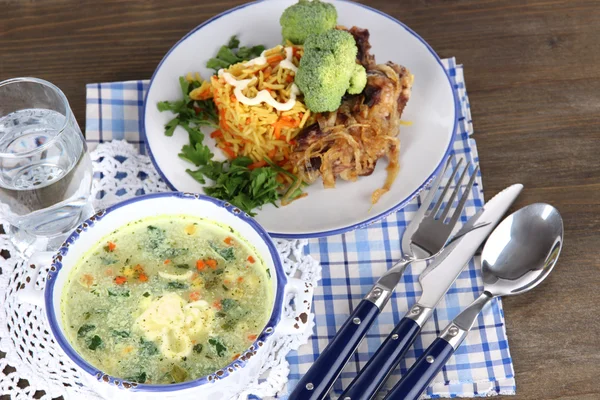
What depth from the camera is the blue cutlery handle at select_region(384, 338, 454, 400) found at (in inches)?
79.9

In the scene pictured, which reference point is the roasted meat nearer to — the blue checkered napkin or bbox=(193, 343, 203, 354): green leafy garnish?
the blue checkered napkin

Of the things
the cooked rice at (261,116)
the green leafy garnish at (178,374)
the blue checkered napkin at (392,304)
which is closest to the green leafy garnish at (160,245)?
the green leafy garnish at (178,374)

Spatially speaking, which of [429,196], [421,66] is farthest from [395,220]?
[421,66]

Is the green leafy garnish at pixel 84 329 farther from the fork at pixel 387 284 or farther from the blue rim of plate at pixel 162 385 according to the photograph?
the fork at pixel 387 284

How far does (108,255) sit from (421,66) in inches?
55.1

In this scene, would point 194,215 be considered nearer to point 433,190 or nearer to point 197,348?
point 197,348

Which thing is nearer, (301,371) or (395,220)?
(301,371)

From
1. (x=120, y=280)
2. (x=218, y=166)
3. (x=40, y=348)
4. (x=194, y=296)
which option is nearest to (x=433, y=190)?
(x=218, y=166)

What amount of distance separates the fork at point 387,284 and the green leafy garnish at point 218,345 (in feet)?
0.81

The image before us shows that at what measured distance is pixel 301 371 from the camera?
222cm

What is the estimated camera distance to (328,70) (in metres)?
2.44

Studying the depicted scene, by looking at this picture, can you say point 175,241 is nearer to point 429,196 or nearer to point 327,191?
point 327,191

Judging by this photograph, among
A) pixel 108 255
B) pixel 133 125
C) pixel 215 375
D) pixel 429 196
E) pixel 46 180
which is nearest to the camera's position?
pixel 215 375

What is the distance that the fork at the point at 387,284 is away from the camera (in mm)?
2031
